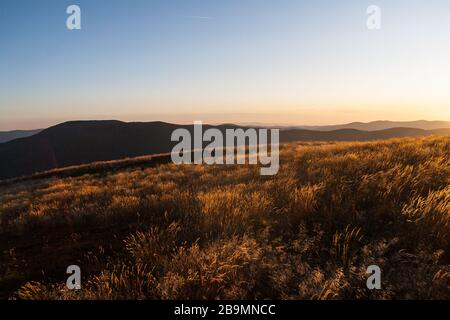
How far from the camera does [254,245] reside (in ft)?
12.8

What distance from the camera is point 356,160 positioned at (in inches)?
342

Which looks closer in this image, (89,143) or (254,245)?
(254,245)

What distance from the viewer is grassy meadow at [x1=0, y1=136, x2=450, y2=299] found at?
3150mm

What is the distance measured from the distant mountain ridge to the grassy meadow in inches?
5258

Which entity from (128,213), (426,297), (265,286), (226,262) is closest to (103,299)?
(226,262)

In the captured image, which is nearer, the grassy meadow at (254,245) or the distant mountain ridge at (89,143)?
the grassy meadow at (254,245)

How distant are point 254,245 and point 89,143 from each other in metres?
151

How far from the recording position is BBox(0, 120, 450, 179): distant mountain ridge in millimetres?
131250

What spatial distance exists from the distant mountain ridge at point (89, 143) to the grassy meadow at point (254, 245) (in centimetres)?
13356

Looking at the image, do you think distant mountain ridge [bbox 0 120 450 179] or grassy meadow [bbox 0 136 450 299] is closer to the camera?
grassy meadow [bbox 0 136 450 299]

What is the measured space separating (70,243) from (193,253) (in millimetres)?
2753

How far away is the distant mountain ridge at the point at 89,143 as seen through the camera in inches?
5167

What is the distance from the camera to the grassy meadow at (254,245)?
3.15 metres
